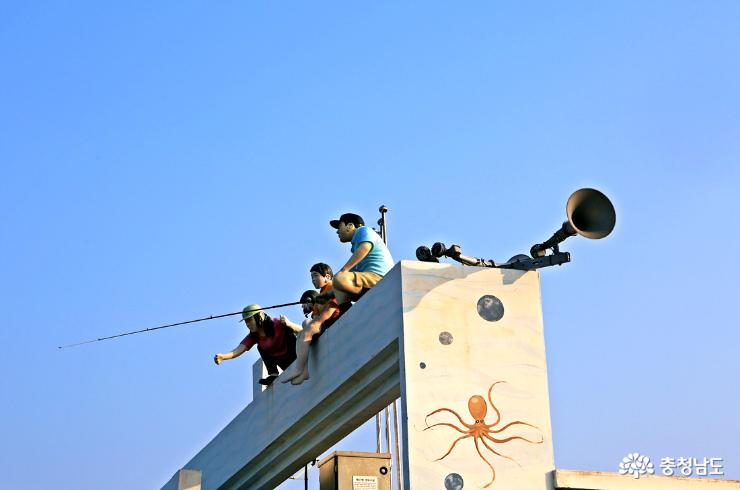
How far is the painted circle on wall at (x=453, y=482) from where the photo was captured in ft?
33.4

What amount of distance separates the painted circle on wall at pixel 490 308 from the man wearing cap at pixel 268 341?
4.04 m

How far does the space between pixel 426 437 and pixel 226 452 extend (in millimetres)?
5799

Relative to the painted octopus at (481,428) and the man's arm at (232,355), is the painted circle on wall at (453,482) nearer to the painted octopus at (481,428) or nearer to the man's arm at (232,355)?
the painted octopus at (481,428)

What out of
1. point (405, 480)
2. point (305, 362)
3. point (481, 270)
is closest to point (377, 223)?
point (305, 362)

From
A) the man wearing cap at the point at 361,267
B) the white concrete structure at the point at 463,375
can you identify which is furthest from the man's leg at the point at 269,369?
the white concrete structure at the point at 463,375

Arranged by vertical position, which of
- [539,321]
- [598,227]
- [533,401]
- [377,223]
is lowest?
[533,401]

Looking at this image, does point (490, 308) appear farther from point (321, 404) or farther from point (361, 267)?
point (321, 404)

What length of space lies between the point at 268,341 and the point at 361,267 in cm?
256

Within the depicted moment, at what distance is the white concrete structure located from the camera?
10.3 m

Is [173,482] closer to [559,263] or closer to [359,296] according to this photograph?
[359,296]

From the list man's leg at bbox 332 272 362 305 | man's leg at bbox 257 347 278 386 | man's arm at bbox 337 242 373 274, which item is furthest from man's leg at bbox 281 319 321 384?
man's leg at bbox 257 347 278 386

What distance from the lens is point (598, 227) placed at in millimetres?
10789

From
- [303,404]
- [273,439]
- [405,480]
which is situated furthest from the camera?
[273,439]

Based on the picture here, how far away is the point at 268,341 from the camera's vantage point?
1444 cm
